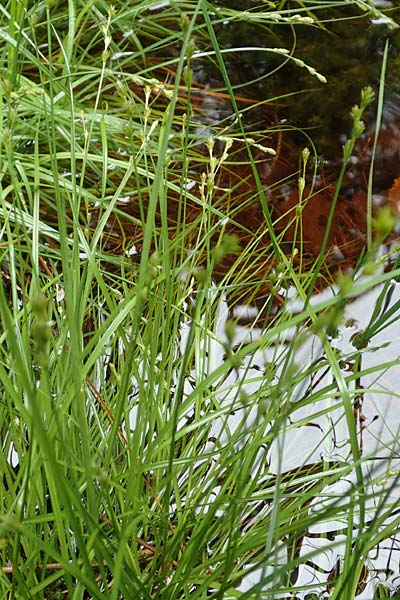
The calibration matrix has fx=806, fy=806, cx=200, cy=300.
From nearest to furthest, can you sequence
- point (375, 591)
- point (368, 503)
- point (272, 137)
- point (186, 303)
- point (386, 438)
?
point (375, 591)
point (368, 503)
point (386, 438)
point (186, 303)
point (272, 137)

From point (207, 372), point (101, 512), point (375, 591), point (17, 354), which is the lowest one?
point (375, 591)

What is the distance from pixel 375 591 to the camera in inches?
48.8

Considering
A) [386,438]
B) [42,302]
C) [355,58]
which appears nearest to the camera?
[42,302]

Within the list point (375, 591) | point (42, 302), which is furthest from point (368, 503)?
point (42, 302)

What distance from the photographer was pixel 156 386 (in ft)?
5.15

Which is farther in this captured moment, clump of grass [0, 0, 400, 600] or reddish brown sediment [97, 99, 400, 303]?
reddish brown sediment [97, 99, 400, 303]

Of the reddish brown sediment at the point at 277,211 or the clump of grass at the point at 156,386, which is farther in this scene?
the reddish brown sediment at the point at 277,211

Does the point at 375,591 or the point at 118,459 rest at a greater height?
the point at 118,459

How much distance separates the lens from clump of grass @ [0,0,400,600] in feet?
2.96

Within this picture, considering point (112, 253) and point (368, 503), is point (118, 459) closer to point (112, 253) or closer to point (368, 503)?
point (368, 503)

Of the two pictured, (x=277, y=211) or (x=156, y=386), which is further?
(x=277, y=211)

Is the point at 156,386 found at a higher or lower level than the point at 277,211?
lower

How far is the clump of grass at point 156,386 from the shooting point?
2.96 ft

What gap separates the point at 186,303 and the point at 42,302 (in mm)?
1069
